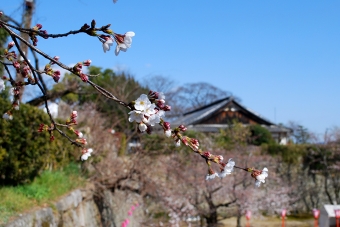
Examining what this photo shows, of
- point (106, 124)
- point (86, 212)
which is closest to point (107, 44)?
point (86, 212)

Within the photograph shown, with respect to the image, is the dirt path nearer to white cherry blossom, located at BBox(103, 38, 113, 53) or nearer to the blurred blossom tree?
the blurred blossom tree

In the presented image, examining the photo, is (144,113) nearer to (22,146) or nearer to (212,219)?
(22,146)

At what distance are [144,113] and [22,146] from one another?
3552mm

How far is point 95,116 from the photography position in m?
8.73

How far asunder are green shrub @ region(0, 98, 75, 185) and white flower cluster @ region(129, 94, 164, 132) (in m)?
3.12

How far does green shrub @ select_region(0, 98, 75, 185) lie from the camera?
4160mm

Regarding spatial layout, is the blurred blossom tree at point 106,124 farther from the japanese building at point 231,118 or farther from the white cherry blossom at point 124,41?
the japanese building at point 231,118

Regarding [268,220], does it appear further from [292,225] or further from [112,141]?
[112,141]

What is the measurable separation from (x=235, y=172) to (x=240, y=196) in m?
0.82

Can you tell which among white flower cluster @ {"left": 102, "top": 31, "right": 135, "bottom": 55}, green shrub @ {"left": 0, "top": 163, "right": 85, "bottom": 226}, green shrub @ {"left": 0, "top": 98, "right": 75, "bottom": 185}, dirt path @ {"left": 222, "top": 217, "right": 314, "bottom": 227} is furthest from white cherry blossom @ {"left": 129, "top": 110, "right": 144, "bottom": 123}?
dirt path @ {"left": 222, "top": 217, "right": 314, "bottom": 227}

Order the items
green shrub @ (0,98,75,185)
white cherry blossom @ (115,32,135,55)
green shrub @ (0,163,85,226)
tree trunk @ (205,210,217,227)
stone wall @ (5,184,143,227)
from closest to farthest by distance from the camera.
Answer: white cherry blossom @ (115,32,135,55), green shrub @ (0,163,85,226), stone wall @ (5,184,143,227), green shrub @ (0,98,75,185), tree trunk @ (205,210,217,227)

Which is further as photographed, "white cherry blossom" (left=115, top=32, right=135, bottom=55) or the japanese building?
the japanese building

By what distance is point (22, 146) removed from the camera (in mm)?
4465

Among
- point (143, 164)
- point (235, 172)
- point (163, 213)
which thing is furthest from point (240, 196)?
point (143, 164)
